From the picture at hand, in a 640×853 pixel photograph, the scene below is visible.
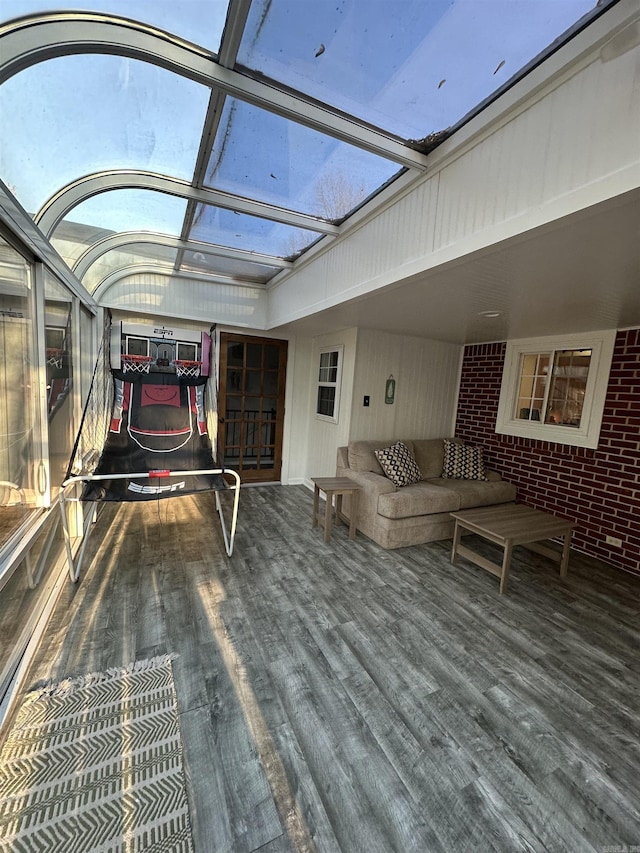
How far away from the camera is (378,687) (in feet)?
5.80

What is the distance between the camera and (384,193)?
2121mm

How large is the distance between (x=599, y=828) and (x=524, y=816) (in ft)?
0.85

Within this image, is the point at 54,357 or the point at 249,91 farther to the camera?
the point at 54,357

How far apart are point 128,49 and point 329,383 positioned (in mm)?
3670

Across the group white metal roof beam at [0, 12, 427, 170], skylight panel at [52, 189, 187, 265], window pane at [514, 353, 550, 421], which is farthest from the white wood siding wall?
window pane at [514, 353, 550, 421]

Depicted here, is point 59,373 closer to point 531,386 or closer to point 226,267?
point 226,267

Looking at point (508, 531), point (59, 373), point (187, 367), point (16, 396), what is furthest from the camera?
point (187, 367)

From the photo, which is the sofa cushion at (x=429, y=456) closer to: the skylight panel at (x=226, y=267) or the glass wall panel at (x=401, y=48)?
the skylight panel at (x=226, y=267)

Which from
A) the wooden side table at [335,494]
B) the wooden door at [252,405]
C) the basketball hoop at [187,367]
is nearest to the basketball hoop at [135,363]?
the basketball hoop at [187,367]

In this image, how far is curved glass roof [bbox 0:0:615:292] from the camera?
1.17 meters

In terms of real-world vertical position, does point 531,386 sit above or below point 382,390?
above

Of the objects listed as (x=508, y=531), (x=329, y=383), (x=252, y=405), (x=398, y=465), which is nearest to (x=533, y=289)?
(x=508, y=531)

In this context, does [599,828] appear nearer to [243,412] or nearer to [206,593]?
[206,593]

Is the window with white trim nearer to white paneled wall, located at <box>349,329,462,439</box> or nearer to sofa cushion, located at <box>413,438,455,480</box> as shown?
white paneled wall, located at <box>349,329,462,439</box>
